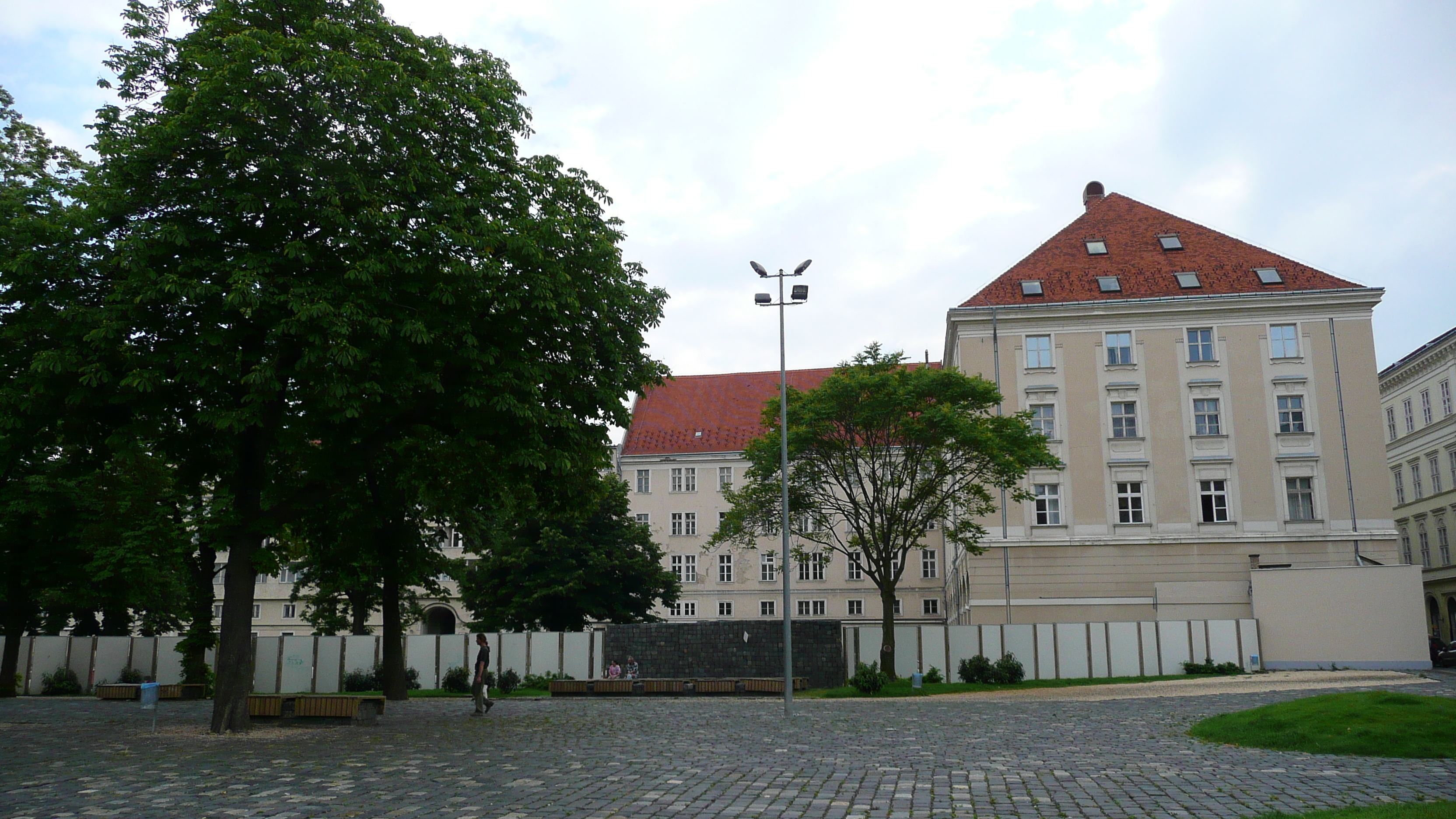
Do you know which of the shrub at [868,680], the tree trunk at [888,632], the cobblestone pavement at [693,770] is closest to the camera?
the cobblestone pavement at [693,770]

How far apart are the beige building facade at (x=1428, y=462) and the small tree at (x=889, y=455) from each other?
3296cm

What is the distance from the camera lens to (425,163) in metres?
19.3

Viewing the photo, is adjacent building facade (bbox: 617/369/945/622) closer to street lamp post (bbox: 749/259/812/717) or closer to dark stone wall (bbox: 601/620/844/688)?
dark stone wall (bbox: 601/620/844/688)

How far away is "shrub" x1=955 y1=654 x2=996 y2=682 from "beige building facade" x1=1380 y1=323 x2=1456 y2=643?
110 feet

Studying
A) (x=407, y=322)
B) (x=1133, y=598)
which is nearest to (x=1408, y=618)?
(x=1133, y=598)

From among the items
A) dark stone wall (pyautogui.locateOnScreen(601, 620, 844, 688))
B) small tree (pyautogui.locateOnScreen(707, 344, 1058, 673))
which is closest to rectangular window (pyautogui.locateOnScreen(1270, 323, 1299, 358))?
small tree (pyautogui.locateOnScreen(707, 344, 1058, 673))

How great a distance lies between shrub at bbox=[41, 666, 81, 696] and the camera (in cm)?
4228

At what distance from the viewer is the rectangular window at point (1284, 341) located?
49.6 m

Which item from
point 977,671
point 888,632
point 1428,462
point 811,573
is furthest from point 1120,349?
point 811,573

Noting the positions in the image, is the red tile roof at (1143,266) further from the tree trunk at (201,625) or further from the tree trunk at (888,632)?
the tree trunk at (201,625)

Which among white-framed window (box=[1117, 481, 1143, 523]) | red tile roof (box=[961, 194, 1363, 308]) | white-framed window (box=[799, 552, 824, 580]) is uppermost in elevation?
red tile roof (box=[961, 194, 1363, 308])

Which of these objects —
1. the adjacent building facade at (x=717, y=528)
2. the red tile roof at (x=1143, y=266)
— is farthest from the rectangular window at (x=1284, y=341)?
the adjacent building facade at (x=717, y=528)

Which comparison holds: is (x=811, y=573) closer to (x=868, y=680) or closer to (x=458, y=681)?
(x=458, y=681)

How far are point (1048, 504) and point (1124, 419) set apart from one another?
17.4 feet
